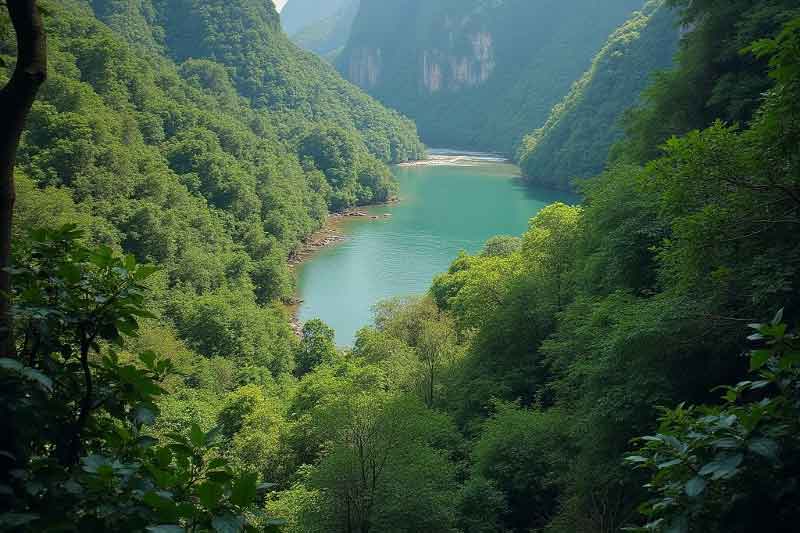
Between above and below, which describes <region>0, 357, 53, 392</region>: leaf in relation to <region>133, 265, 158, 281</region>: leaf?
below

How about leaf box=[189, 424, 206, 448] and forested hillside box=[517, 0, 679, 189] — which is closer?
leaf box=[189, 424, 206, 448]

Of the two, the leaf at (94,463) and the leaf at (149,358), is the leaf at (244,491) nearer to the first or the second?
the leaf at (94,463)

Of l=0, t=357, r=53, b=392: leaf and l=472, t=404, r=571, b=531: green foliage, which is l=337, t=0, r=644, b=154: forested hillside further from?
l=0, t=357, r=53, b=392: leaf

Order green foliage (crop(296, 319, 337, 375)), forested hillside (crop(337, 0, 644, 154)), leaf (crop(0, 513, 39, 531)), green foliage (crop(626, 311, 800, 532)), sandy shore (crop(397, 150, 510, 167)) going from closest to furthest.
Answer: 1. leaf (crop(0, 513, 39, 531))
2. green foliage (crop(626, 311, 800, 532))
3. green foliage (crop(296, 319, 337, 375))
4. sandy shore (crop(397, 150, 510, 167))
5. forested hillside (crop(337, 0, 644, 154))

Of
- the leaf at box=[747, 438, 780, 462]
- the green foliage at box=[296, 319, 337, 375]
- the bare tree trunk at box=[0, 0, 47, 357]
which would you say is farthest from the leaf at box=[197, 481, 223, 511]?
the green foliage at box=[296, 319, 337, 375]

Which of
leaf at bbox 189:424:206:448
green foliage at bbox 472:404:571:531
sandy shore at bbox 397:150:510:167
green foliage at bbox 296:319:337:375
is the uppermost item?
leaf at bbox 189:424:206:448

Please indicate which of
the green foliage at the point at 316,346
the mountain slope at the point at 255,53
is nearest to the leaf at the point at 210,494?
the green foliage at the point at 316,346

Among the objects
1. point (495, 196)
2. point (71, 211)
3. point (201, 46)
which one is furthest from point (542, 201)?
point (201, 46)

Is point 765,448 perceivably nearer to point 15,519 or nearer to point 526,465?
point 15,519
